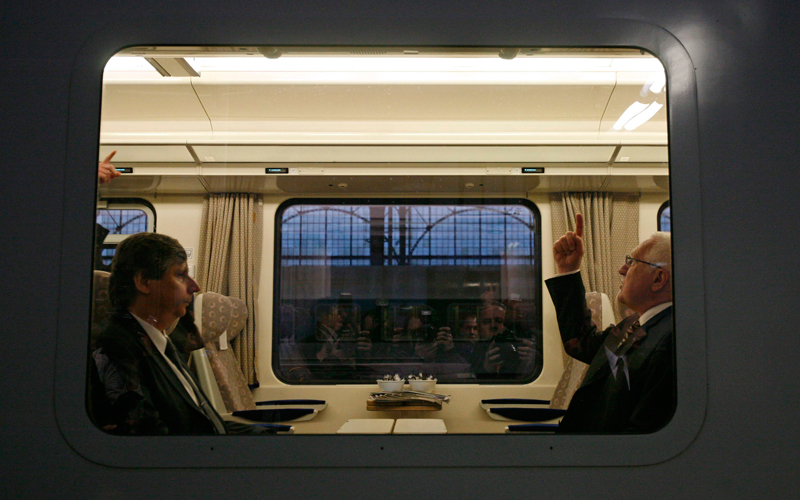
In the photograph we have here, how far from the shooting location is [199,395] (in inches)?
57.7

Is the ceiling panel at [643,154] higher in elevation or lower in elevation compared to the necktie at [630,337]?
higher

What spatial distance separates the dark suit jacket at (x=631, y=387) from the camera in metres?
1.36

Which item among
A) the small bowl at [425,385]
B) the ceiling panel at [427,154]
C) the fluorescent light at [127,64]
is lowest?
the small bowl at [425,385]

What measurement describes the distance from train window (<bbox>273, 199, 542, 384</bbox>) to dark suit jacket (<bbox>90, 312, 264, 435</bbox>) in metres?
0.39

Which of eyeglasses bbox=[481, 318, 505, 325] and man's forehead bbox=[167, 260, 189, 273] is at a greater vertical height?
man's forehead bbox=[167, 260, 189, 273]

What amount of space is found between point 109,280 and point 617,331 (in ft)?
4.60

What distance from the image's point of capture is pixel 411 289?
190 centimetres

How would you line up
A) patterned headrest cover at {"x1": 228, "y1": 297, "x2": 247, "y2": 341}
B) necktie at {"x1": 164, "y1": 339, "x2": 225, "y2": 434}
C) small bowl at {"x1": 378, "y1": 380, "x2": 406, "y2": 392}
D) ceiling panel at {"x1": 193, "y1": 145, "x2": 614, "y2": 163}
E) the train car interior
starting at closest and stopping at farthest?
the train car interior, necktie at {"x1": 164, "y1": 339, "x2": 225, "y2": 434}, patterned headrest cover at {"x1": 228, "y1": 297, "x2": 247, "y2": 341}, small bowl at {"x1": 378, "y1": 380, "x2": 406, "y2": 392}, ceiling panel at {"x1": 193, "y1": 145, "x2": 614, "y2": 163}

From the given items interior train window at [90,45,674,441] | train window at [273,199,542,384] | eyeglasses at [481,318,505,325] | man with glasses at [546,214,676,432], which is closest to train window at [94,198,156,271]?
interior train window at [90,45,674,441]

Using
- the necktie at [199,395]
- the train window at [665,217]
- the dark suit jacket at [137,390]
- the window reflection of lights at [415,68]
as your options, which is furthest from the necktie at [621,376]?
the necktie at [199,395]

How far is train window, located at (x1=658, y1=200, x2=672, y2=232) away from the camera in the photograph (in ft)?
4.48

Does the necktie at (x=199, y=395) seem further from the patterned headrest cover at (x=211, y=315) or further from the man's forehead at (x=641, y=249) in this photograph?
the man's forehead at (x=641, y=249)

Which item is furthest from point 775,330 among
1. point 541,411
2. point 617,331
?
point 541,411

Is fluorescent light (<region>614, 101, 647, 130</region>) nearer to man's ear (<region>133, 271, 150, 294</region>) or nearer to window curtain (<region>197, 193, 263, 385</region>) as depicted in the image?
window curtain (<region>197, 193, 263, 385</region>)
